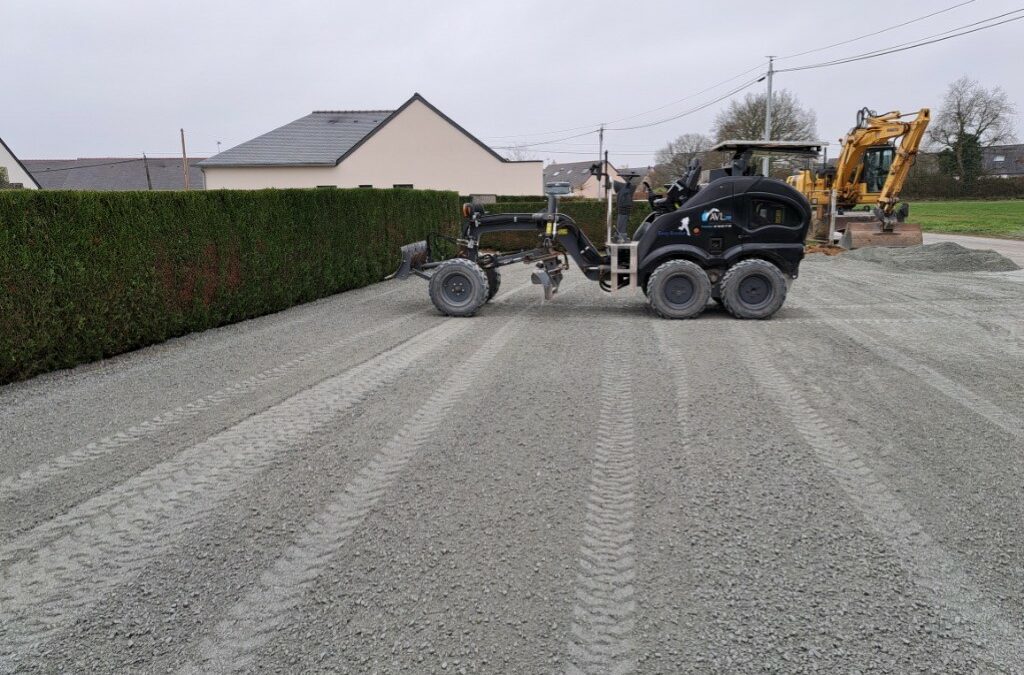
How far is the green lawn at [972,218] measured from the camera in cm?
2804

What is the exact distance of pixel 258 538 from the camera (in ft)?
12.0

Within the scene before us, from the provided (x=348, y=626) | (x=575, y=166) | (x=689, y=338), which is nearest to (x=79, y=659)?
(x=348, y=626)

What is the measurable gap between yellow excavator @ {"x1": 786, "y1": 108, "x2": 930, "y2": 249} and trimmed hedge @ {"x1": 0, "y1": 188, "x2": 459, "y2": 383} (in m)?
13.4

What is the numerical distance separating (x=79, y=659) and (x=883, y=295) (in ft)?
39.4

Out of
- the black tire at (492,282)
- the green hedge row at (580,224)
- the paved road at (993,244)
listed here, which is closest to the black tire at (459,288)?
the black tire at (492,282)

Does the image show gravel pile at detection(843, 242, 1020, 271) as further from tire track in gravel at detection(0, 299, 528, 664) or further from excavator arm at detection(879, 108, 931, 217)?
tire track in gravel at detection(0, 299, 528, 664)

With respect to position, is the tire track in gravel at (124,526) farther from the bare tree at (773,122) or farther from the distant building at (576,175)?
the distant building at (576,175)

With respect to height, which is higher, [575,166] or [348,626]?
[575,166]

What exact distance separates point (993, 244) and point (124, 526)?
83.5ft

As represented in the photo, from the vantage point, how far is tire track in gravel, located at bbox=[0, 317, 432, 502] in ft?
14.5

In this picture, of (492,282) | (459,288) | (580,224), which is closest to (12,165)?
(580,224)

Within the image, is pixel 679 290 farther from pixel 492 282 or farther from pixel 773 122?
pixel 773 122

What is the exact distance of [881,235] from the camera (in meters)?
18.6

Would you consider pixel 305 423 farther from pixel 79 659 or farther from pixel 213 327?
pixel 213 327
